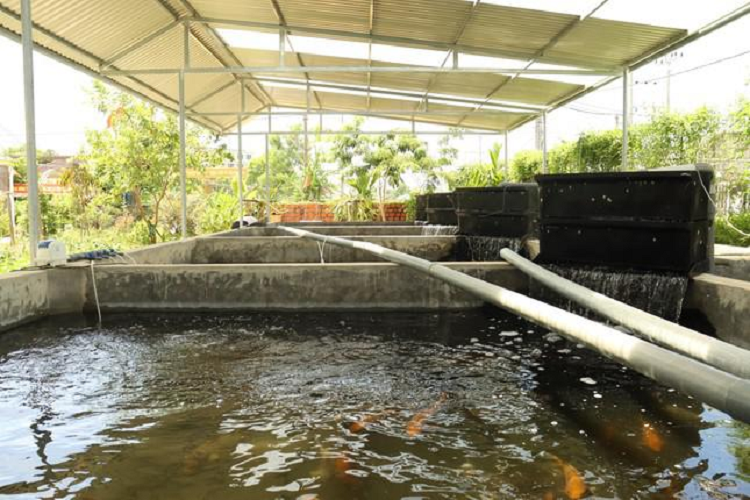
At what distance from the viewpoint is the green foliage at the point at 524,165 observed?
18.6 meters

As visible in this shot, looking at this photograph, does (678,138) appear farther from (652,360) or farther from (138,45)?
(652,360)

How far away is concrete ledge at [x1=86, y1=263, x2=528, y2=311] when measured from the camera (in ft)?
20.5

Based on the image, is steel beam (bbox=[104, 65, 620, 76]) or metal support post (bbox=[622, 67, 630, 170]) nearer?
steel beam (bbox=[104, 65, 620, 76])


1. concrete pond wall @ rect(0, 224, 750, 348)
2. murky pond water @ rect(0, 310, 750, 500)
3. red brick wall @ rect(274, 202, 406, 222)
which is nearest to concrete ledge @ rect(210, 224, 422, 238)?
concrete pond wall @ rect(0, 224, 750, 348)

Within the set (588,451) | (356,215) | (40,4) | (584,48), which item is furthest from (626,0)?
(356,215)

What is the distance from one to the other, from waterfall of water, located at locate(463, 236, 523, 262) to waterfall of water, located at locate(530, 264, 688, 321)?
284 centimetres

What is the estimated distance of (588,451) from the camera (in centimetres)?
284

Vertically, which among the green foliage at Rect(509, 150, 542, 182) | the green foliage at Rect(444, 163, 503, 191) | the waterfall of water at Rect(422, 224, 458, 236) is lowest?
the waterfall of water at Rect(422, 224, 458, 236)

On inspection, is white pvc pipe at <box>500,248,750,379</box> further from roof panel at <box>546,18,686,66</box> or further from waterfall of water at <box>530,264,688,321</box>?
roof panel at <box>546,18,686,66</box>

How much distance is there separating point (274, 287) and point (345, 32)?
21.2 ft

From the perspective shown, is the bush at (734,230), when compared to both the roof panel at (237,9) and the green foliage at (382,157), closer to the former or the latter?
the roof panel at (237,9)

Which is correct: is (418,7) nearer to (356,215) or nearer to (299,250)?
(299,250)

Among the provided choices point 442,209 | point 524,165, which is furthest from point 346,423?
point 524,165

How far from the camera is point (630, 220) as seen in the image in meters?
5.77
